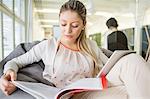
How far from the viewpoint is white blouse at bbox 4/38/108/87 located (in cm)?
119

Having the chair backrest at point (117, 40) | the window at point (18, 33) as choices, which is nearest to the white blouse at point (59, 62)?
the chair backrest at point (117, 40)

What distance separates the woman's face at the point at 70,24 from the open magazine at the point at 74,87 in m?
0.34

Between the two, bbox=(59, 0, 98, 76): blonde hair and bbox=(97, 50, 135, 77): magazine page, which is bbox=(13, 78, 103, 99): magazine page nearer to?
bbox=(97, 50, 135, 77): magazine page

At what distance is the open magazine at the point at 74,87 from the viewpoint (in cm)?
84

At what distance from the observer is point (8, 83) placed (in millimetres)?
945

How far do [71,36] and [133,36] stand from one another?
14.7 ft

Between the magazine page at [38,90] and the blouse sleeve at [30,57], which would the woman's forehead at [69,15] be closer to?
the blouse sleeve at [30,57]

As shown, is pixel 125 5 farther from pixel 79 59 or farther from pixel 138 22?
pixel 79 59

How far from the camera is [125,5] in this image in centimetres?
554

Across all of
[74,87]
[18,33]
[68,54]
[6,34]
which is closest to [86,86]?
[74,87]

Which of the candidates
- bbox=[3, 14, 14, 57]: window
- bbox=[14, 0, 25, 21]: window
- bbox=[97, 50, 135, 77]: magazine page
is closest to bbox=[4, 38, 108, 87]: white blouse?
bbox=[97, 50, 135, 77]: magazine page

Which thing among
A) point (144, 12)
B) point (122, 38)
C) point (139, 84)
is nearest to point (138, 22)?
point (144, 12)

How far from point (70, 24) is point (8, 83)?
1.51 ft

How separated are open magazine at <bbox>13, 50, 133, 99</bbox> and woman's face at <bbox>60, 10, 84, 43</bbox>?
0.34 m
